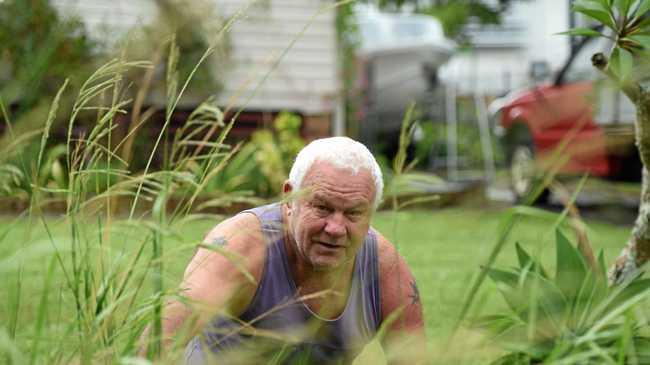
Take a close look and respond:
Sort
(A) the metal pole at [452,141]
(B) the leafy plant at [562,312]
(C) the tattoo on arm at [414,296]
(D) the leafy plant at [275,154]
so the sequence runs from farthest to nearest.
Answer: (A) the metal pole at [452,141], (D) the leafy plant at [275,154], (C) the tattoo on arm at [414,296], (B) the leafy plant at [562,312]

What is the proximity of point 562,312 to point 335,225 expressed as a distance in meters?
0.63

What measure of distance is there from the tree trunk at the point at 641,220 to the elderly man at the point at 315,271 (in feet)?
2.08

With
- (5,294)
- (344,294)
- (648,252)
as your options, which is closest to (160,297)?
(5,294)

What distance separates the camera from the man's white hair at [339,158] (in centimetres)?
249

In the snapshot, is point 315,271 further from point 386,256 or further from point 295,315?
point 386,256

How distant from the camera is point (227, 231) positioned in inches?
101

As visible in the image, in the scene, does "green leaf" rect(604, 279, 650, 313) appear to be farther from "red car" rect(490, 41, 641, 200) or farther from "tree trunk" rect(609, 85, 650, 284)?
"red car" rect(490, 41, 641, 200)

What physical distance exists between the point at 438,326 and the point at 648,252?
1752 millimetres

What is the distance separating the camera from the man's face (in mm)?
2422

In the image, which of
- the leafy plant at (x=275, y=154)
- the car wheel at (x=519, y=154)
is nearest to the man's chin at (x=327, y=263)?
the leafy plant at (x=275, y=154)

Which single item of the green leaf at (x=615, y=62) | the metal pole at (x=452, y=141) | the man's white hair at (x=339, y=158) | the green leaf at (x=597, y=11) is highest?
the green leaf at (x=597, y=11)

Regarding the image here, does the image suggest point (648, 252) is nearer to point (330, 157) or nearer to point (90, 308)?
point (330, 157)

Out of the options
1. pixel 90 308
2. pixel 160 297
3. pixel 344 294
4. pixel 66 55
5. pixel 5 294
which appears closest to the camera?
pixel 160 297

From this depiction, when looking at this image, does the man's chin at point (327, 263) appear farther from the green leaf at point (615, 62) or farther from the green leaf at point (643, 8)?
the green leaf at point (643, 8)
